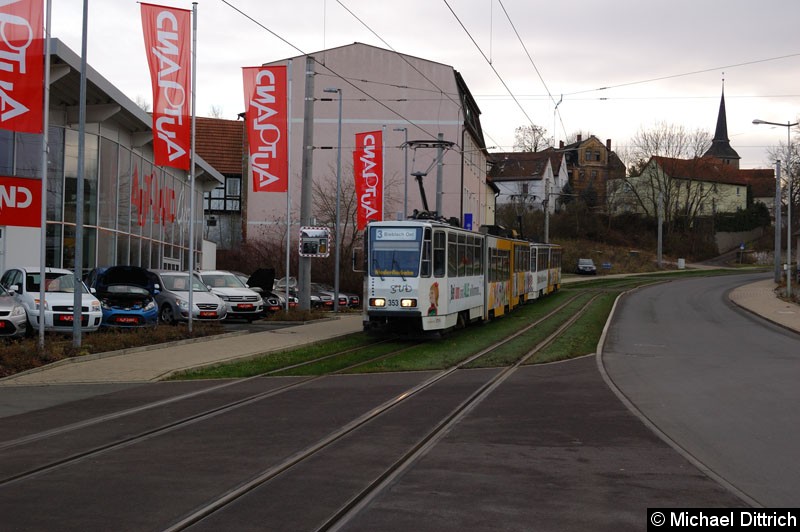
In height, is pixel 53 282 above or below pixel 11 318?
above

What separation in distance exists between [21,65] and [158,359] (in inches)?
236

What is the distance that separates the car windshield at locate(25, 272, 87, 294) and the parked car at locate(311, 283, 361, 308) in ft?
53.9

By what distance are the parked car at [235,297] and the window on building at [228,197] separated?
32.0 metres

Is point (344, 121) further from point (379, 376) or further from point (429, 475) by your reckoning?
point (429, 475)

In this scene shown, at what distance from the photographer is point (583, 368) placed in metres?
16.3

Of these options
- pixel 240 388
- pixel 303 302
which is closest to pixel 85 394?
pixel 240 388

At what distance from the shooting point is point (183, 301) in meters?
24.5

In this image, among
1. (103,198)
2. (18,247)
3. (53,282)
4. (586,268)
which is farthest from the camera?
(586,268)

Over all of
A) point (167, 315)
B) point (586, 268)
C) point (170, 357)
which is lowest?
point (170, 357)

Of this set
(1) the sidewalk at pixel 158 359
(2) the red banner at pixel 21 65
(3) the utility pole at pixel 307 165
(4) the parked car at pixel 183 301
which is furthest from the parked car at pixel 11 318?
(3) the utility pole at pixel 307 165

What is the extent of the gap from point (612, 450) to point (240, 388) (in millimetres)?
6597

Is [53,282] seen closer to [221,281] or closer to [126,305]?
[126,305]

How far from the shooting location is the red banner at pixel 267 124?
2436 centimetres

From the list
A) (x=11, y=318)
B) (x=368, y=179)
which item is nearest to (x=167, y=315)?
(x=11, y=318)
